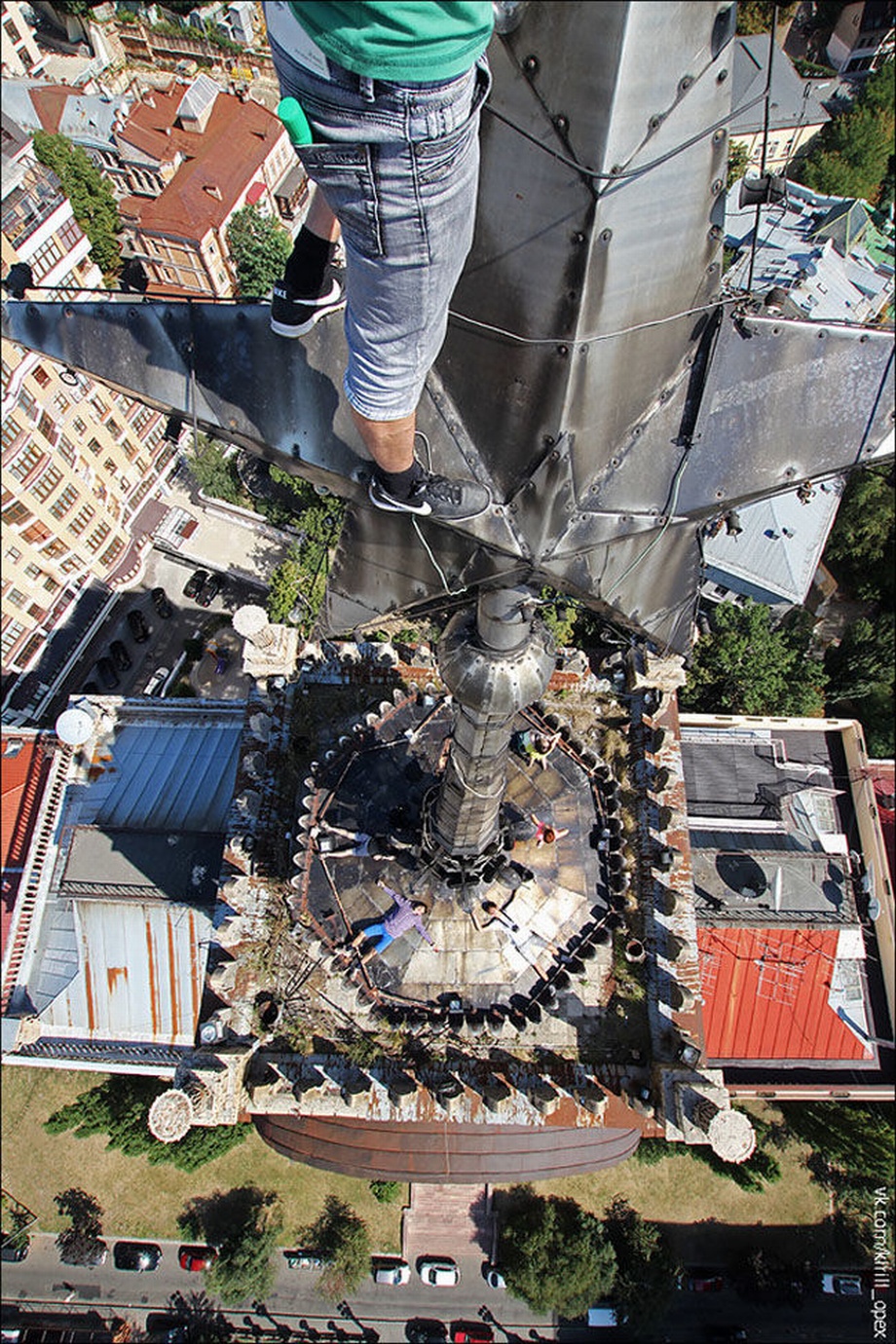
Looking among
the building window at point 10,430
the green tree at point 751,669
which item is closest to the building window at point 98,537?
the building window at point 10,430

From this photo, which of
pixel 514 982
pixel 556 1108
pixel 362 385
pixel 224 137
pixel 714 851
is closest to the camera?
pixel 362 385

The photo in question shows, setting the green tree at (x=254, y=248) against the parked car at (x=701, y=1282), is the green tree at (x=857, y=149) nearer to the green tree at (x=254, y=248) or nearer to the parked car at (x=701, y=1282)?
the green tree at (x=254, y=248)

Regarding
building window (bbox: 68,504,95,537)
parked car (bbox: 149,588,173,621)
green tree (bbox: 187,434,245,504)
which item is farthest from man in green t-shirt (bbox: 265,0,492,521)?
parked car (bbox: 149,588,173,621)

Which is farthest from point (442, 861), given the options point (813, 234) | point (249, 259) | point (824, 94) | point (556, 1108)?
point (824, 94)

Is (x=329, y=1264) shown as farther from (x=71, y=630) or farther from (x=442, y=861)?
(x=71, y=630)

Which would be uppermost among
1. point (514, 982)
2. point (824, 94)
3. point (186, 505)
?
point (824, 94)

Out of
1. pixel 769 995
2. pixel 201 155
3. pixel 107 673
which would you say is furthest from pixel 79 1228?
pixel 201 155

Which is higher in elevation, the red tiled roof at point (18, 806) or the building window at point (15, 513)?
the building window at point (15, 513)

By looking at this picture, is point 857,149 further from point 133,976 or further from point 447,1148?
point 133,976
